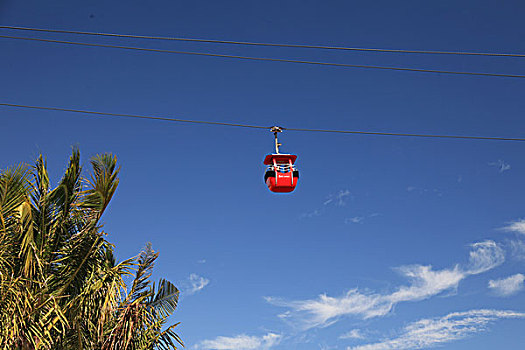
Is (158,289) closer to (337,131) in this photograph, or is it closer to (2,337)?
(2,337)

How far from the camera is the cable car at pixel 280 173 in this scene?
13.1m

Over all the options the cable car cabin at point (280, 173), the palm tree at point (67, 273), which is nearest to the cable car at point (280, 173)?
the cable car cabin at point (280, 173)

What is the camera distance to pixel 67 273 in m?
12.1

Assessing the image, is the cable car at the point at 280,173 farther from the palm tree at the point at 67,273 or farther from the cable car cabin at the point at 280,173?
the palm tree at the point at 67,273

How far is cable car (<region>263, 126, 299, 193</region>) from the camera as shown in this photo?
42.8ft

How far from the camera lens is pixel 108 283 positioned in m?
12.1

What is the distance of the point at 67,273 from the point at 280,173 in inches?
184

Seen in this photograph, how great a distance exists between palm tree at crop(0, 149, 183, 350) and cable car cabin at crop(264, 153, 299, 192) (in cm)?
315

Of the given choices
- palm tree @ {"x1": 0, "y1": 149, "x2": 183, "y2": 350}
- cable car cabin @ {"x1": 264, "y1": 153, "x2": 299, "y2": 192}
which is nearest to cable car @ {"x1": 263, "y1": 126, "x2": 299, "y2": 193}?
cable car cabin @ {"x1": 264, "y1": 153, "x2": 299, "y2": 192}

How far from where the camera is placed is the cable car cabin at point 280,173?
13.1m

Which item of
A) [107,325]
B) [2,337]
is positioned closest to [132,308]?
[107,325]

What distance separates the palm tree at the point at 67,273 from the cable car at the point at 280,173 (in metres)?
3.15

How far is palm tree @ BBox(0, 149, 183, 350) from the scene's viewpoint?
36.1 ft

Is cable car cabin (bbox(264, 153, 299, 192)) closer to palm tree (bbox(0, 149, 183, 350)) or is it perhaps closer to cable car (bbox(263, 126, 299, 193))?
cable car (bbox(263, 126, 299, 193))
